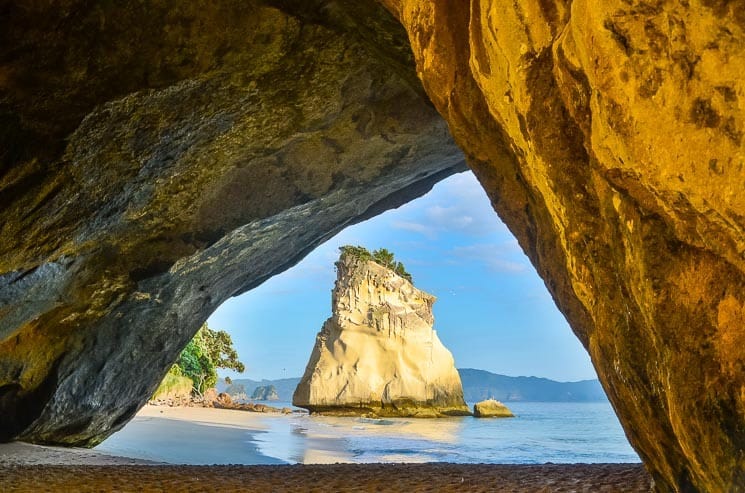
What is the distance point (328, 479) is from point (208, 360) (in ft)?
108

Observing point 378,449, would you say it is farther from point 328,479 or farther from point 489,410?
point 489,410

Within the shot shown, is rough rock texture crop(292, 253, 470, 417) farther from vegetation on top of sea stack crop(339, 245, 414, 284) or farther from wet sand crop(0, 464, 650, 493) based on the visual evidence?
wet sand crop(0, 464, 650, 493)

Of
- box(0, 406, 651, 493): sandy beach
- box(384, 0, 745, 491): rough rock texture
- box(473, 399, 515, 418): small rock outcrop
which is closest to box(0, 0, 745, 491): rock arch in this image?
box(384, 0, 745, 491): rough rock texture

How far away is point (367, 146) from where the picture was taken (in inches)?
349

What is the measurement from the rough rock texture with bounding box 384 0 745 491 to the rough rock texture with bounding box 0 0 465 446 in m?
3.17

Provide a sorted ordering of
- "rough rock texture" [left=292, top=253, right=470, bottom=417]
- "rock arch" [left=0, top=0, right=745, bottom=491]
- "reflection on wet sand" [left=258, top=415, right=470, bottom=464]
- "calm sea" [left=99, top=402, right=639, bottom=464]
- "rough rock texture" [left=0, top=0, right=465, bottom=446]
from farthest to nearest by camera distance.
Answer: "rough rock texture" [left=292, top=253, right=470, bottom=417], "reflection on wet sand" [left=258, top=415, right=470, bottom=464], "calm sea" [left=99, top=402, right=639, bottom=464], "rough rock texture" [left=0, top=0, right=465, bottom=446], "rock arch" [left=0, top=0, right=745, bottom=491]


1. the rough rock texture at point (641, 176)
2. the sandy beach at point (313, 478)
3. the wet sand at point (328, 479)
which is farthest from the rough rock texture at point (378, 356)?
the rough rock texture at point (641, 176)

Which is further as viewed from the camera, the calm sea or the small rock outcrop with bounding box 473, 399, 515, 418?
the small rock outcrop with bounding box 473, 399, 515, 418

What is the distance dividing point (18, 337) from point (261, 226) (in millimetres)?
4446

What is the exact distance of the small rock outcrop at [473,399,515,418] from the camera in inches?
1468

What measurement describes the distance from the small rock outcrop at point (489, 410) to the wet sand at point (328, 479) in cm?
3149

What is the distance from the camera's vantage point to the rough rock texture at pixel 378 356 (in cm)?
3338

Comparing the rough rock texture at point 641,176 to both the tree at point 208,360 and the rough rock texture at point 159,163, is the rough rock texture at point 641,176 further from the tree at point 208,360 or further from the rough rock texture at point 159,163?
the tree at point 208,360

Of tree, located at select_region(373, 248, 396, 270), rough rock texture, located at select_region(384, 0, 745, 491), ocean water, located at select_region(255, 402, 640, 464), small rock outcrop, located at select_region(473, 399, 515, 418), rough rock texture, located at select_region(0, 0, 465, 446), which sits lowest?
ocean water, located at select_region(255, 402, 640, 464)
